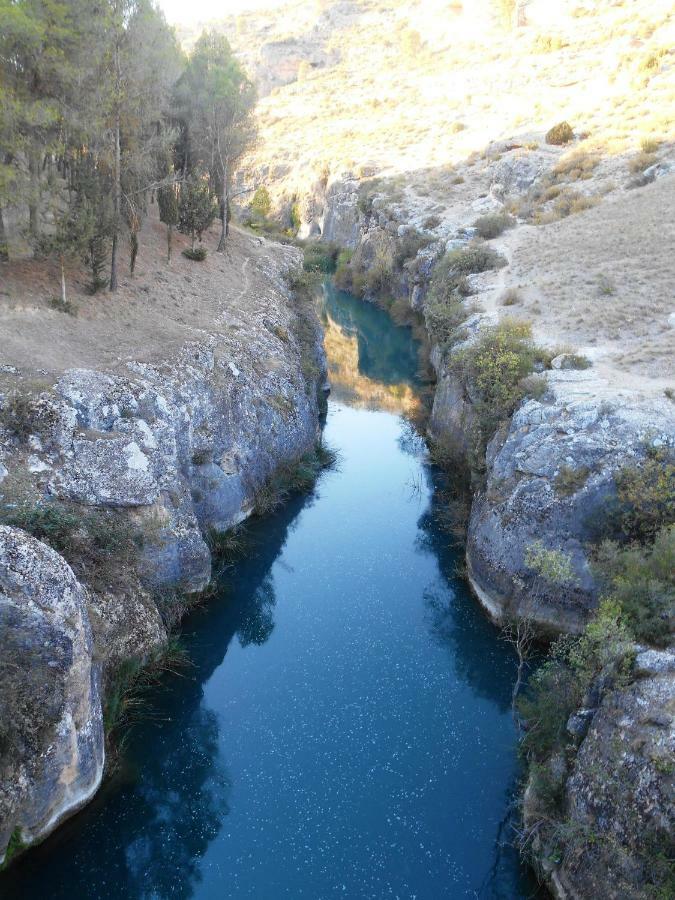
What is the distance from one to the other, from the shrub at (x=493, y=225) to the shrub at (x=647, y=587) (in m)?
29.7

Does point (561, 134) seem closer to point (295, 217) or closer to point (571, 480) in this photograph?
point (295, 217)

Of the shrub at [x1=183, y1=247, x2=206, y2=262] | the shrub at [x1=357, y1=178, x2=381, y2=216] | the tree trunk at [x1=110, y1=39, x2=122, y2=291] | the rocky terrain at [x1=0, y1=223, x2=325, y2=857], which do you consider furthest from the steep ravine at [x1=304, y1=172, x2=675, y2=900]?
the shrub at [x1=357, y1=178, x2=381, y2=216]

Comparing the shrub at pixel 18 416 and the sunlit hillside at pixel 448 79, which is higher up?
the sunlit hillside at pixel 448 79

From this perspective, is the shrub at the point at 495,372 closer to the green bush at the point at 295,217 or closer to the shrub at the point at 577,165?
the shrub at the point at 577,165

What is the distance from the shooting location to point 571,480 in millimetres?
15836

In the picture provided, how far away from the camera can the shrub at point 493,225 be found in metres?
39.5

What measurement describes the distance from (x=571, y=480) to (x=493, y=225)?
28.1 metres

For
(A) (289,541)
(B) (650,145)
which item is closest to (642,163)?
(B) (650,145)

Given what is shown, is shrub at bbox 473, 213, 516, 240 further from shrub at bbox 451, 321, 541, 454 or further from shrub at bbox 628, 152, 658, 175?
shrub at bbox 451, 321, 541, 454

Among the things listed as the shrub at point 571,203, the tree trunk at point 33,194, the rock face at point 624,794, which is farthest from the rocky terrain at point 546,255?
the tree trunk at point 33,194

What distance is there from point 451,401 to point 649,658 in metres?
15.4

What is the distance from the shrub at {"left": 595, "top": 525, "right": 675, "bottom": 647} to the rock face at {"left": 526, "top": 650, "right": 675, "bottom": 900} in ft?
2.53

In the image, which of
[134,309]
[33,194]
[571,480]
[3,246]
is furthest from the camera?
[134,309]

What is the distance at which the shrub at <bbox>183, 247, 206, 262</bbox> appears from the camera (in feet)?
93.0
